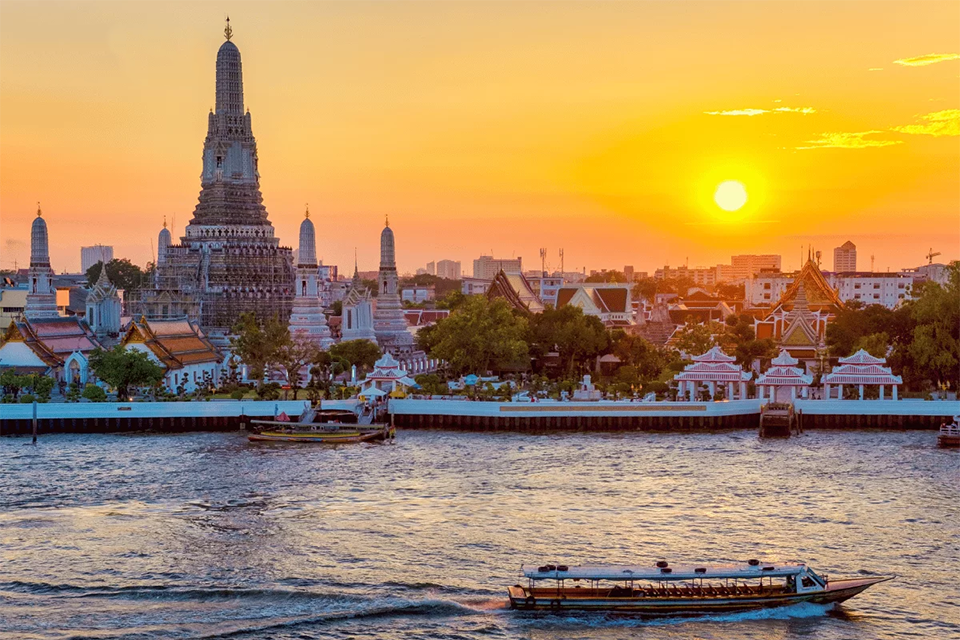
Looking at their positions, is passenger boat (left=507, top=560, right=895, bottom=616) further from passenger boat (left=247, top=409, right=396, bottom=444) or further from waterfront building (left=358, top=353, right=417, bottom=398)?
waterfront building (left=358, top=353, right=417, bottom=398)

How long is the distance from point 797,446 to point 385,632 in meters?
34.1

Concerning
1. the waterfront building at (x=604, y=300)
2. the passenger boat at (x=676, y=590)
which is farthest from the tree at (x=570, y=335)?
the passenger boat at (x=676, y=590)

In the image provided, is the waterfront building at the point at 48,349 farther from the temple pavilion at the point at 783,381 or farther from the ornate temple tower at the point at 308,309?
the temple pavilion at the point at 783,381

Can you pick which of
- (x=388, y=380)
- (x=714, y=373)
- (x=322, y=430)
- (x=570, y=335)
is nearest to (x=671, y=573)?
(x=322, y=430)

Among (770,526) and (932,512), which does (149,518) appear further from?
(932,512)

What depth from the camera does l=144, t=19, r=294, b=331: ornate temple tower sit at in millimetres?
100062

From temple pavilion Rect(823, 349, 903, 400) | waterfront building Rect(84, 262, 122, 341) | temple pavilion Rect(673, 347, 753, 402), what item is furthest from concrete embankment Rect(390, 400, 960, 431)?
waterfront building Rect(84, 262, 122, 341)

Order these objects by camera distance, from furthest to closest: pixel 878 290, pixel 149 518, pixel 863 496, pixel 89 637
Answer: pixel 878 290, pixel 863 496, pixel 149 518, pixel 89 637

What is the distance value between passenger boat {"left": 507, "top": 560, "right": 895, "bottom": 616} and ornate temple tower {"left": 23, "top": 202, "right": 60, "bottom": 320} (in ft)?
203

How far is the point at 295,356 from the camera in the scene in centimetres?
8200

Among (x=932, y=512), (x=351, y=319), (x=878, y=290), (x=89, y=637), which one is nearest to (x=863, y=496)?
(x=932, y=512)

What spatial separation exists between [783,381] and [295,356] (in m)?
30.5

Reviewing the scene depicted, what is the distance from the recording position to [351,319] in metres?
92.2

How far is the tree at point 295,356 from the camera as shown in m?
76.2
